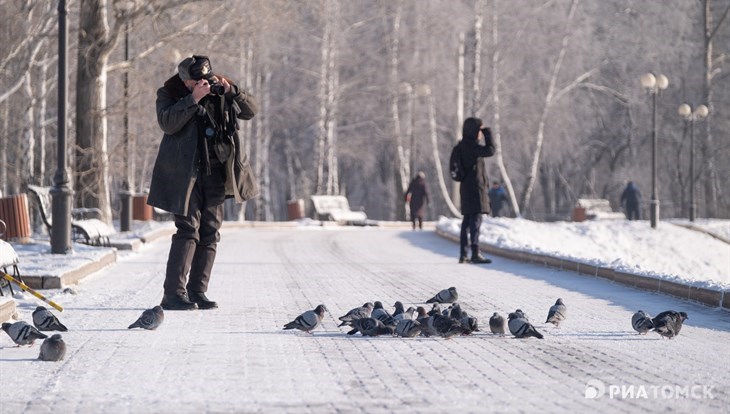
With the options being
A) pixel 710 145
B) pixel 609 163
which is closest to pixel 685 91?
pixel 710 145

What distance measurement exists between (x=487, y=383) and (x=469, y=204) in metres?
11.1

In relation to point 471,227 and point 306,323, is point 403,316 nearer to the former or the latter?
point 306,323

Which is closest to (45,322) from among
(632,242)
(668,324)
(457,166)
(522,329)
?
(522,329)

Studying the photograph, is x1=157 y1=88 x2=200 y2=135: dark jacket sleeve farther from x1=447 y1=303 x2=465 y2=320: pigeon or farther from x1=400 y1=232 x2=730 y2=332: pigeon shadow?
x1=400 y1=232 x2=730 y2=332: pigeon shadow

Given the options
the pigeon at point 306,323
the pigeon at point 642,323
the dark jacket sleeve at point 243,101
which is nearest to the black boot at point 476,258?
the dark jacket sleeve at point 243,101

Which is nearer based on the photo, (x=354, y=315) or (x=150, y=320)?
(x=150, y=320)

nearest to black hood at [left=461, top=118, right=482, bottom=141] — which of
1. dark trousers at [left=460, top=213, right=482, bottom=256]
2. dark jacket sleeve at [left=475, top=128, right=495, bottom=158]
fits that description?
dark jacket sleeve at [left=475, top=128, right=495, bottom=158]

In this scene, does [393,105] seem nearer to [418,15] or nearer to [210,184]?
[418,15]

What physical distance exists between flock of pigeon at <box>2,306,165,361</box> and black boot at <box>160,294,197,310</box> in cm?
112

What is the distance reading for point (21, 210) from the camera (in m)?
21.0

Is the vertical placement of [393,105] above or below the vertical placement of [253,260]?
above

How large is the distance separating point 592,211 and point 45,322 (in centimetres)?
4164

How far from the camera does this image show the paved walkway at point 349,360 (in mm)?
6574

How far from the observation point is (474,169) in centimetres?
1827
